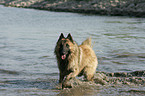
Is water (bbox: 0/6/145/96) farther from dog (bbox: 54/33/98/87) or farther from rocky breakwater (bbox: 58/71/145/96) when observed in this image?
dog (bbox: 54/33/98/87)

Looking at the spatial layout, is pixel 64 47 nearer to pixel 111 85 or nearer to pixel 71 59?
pixel 71 59

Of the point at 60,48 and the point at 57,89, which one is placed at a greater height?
the point at 60,48

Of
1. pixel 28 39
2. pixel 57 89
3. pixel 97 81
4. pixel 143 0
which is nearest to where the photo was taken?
pixel 57 89

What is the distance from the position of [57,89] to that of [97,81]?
1.48 meters

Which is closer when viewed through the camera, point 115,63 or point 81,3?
point 115,63

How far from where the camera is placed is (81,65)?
8047mm

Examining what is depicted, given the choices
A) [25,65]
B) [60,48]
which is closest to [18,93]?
[60,48]

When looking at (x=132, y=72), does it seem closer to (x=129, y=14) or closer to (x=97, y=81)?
(x=97, y=81)

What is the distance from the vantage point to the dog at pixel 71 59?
24.1 ft

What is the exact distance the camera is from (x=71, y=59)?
751 centimetres

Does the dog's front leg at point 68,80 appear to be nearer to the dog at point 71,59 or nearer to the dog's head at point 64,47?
the dog at point 71,59

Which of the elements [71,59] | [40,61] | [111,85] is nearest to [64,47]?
[71,59]

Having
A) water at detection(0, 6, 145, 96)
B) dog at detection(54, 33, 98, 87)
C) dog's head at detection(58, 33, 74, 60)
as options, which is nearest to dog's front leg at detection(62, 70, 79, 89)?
dog at detection(54, 33, 98, 87)

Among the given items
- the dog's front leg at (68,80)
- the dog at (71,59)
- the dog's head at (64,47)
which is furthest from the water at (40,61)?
the dog's head at (64,47)
